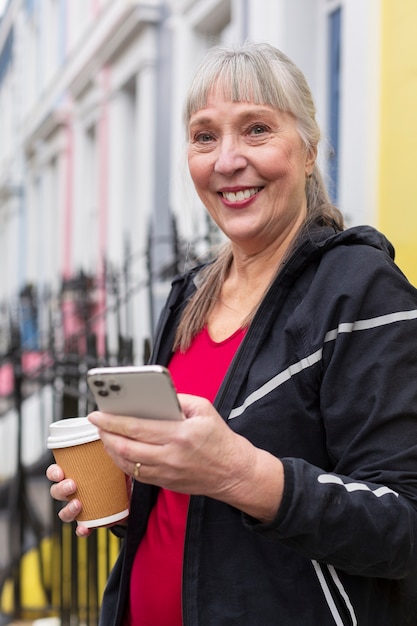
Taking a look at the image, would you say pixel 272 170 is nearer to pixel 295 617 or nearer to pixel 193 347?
pixel 193 347

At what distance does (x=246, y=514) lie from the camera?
1.40 meters

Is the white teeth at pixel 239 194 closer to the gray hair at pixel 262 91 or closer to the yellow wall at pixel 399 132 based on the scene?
the gray hair at pixel 262 91

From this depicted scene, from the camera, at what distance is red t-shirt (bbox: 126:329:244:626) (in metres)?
1.74

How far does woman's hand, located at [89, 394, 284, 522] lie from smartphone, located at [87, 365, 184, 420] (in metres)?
0.01

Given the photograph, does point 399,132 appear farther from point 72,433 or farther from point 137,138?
point 137,138

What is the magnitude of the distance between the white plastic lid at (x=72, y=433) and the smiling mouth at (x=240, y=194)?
567 mm

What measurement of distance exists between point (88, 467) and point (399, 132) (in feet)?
6.47

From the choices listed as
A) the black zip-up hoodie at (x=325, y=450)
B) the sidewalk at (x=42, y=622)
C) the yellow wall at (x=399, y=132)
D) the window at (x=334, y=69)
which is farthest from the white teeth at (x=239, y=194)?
the sidewalk at (x=42, y=622)

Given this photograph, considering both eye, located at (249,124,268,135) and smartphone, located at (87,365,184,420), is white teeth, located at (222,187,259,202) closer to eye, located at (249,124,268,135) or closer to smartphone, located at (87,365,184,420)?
eye, located at (249,124,268,135)

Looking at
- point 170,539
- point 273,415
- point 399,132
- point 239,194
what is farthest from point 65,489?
point 399,132

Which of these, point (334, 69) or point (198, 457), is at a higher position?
point (334, 69)

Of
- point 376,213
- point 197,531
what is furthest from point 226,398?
point 376,213

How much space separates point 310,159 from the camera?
6.21 feet

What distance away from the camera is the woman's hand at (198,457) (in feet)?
4.22
